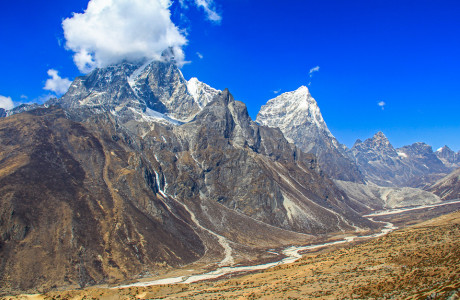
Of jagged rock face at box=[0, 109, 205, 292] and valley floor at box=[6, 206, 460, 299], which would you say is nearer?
valley floor at box=[6, 206, 460, 299]

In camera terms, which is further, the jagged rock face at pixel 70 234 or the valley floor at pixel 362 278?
the jagged rock face at pixel 70 234

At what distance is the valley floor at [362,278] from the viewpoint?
56562 millimetres

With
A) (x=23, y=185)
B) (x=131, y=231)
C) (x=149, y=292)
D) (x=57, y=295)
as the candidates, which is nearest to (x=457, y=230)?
(x=149, y=292)

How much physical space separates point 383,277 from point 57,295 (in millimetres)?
65463

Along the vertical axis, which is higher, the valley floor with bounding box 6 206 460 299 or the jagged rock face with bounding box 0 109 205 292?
the jagged rock face with bounding box 0 109 205 292

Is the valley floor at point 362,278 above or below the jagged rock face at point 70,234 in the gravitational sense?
below

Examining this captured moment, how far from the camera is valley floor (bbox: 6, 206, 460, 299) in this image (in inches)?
2227

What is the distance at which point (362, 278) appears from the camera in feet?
226

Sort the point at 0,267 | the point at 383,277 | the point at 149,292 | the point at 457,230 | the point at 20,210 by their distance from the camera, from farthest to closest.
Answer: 1. the point at 20,210
2. the point at 0,267
3. the point at 457,230
4. the point at 149,292
5. the point at 383,277

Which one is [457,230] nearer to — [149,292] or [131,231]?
[149,292]

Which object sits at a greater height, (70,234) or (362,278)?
(70,234)

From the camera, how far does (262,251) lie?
636 feet

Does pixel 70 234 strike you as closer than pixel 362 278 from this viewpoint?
No

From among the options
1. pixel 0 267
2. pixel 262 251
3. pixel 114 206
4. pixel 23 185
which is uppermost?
pixel 23 185
